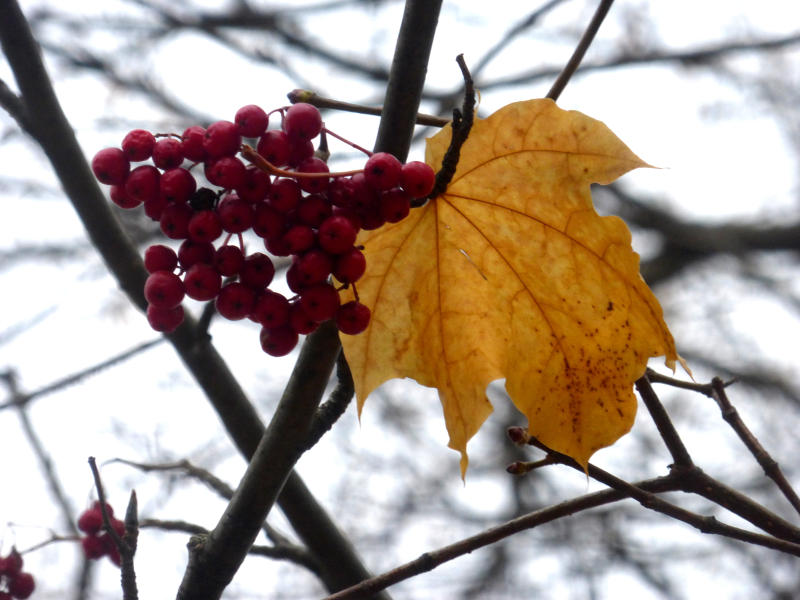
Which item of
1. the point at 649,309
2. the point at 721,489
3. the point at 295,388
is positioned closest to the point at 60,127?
the point at 295,388

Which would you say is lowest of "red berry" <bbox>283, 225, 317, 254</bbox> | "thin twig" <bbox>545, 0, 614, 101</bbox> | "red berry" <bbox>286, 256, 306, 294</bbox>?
"red berry" <bbox>286, 256, 306, 294</bbox>

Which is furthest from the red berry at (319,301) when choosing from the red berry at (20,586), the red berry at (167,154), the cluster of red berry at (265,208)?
the red berry at (20,586)

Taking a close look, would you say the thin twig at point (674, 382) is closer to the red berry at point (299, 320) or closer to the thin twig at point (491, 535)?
the thin twig at point (491, 535)

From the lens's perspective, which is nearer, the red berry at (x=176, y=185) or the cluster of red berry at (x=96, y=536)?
the red berry at (x=176, y=185)

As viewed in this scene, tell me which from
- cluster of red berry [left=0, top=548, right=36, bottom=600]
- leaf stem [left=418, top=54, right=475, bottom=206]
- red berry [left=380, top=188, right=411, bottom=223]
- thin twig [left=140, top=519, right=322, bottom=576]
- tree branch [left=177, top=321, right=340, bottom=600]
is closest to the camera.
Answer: leaf stem [left=418, top=54, right=475, bottom=206]

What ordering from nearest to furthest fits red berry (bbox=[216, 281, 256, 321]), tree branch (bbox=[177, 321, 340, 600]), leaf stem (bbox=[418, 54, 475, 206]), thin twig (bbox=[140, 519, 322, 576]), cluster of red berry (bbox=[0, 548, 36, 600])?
leaf stem (bbox=[418, 54, 475, 206]), red berry (bbox=[216, 281, 256, 321]), tree branch (bbox=[177, 321, 340, 600]), thin twig (bbox=[140, 519, 322, 576]), cluster of red berry (bbox=[0, 548, 36, 600])

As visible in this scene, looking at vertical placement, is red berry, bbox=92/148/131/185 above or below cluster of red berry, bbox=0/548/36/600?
above

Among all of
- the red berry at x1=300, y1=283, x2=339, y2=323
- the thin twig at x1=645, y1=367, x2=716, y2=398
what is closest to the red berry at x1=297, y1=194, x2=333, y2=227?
the red berry at x1=300, y1=283, x2=339, y2=323

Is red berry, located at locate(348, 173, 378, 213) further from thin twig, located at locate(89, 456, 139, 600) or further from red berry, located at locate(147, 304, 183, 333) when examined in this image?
thin twig, located at locate(89, 456, 139, 600)
